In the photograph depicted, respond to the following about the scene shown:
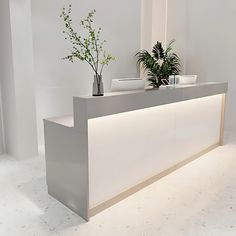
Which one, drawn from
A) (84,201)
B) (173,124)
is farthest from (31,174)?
(173,124)

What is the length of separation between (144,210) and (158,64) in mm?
3971

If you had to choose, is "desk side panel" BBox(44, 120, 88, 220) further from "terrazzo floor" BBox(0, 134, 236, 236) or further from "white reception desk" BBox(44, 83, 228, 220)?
"terrazzo floor" BBox(0, 134, 236, 236)

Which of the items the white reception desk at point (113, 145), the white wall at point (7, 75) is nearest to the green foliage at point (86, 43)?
the white reception desk at point (113, 145)

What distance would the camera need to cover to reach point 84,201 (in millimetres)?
2340

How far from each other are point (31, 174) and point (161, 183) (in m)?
1.67

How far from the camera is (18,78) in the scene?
3637 mm

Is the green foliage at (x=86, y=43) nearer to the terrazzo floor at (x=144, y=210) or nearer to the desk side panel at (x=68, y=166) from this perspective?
the desk side panel at (x=68, y=166)

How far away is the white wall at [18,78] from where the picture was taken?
138 inches

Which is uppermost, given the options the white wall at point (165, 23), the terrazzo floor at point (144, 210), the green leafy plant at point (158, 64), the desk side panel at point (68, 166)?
the white wall at point (165, 23)

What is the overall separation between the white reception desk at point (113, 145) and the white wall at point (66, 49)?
6.58ft

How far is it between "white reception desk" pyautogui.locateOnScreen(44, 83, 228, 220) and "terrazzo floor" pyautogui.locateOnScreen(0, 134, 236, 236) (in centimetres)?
13

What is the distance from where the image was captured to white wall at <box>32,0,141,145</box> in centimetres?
434

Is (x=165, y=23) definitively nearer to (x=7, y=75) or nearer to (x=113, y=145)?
(x=7, y=75)

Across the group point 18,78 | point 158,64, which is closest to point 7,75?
point 18,78
